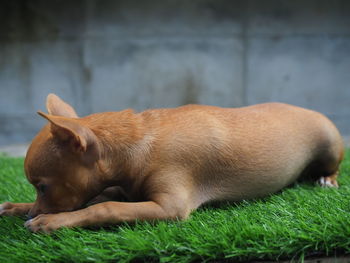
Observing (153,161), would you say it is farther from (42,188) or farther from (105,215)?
(42,188)

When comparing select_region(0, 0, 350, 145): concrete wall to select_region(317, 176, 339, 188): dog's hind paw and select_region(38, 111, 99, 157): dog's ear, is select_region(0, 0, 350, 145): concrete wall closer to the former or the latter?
select_region(317, 176, 339, 188): dog's hind paw

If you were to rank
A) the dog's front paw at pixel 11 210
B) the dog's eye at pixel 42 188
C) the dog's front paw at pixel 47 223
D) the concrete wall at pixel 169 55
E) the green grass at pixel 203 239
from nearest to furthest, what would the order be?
the green grass at pixel 203 239, the dog's front paw at pixel 47 223, the dog's eye at pixel 42 188, the dog's front paw at pixel 11 210, the concrete wall at pixel 169 55

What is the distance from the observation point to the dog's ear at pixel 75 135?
7.98 feet

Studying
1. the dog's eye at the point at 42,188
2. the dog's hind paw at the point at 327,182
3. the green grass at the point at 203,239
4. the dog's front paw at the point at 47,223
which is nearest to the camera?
the green grass at the point at 203,239

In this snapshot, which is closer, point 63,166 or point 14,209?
point 63,166

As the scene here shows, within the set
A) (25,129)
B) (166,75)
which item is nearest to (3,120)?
(25,129)

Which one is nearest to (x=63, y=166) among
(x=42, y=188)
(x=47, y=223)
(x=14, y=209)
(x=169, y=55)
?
(x=42, y=188)

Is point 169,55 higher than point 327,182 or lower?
higher

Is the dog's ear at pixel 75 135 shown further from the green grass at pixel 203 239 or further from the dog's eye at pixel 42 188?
the green grass at pixel 203 239

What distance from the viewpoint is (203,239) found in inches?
90.5

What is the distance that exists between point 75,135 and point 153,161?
50 centimetres

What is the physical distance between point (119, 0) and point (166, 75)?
141 cm

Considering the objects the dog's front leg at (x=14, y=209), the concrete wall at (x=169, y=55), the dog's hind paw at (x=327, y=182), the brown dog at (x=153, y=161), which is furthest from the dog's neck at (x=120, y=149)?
the concrete wall at (x=169, y=55)

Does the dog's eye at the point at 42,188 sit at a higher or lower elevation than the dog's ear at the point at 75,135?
lower
